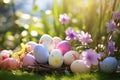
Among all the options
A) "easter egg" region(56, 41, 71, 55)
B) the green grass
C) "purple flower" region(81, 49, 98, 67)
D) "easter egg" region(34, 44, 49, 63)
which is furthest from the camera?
"easter egg" region(56, 41, 71, 55)

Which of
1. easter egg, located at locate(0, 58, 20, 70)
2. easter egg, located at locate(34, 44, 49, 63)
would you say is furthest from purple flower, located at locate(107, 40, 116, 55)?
easter egg, located at locate(0, 58, 20, 70)

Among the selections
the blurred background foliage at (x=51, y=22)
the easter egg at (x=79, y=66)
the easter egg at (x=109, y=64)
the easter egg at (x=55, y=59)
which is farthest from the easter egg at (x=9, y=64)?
the blurred background foliage at (x=51, y=22)

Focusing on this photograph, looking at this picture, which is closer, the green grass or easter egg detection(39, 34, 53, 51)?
the green grass

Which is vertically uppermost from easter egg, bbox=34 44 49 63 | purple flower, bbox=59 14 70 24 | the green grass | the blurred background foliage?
the blurred background foliage

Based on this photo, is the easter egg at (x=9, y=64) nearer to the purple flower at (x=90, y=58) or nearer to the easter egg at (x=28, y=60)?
the easter egg at (x=28, y=60)

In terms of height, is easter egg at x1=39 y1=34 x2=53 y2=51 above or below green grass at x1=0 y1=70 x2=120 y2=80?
above

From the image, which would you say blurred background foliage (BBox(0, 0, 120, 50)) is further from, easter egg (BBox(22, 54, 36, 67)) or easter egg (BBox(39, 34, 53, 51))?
easter egg (BBox(22, 54, 36, 67))

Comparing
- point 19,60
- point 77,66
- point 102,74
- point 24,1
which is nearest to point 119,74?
point 102,74

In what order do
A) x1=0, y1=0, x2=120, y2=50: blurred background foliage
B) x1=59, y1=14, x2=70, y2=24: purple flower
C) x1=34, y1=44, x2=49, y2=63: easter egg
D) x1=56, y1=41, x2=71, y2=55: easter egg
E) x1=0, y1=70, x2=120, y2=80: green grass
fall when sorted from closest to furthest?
x1=0, y1=70, x2=120, y2=80: green grass → x1=34, y1=44, x2=49, y2=63: easter egg → x1=56, y1=41, x2=71, y2=55: easter egg → x1=59, y1=14, x2=70, y2=24: purple flower → x1=0, y1=0, x2=120, y2=50: blurred background foliage

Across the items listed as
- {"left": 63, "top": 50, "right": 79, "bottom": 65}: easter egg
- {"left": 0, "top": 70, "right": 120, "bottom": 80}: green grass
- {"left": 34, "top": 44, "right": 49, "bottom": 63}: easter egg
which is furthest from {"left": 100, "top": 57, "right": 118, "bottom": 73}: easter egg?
{"left": 34, "top": 44, "right": 49, "bottom": 63}: easter egg
